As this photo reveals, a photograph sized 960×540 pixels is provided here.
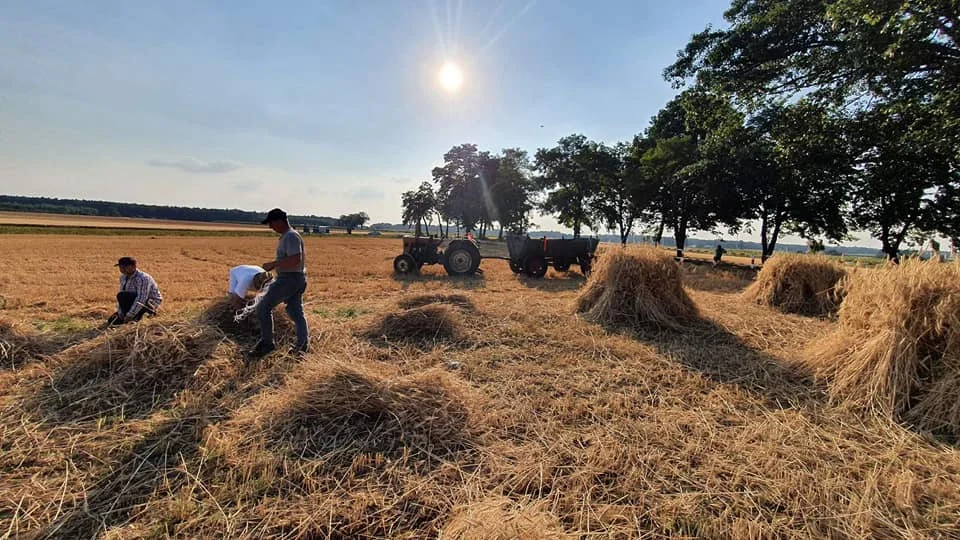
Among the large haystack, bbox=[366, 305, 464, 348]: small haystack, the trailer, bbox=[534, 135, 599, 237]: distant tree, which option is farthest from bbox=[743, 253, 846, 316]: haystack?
bbox=[534, 135, 599, 237]: distant tree

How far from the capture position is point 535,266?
477 inches

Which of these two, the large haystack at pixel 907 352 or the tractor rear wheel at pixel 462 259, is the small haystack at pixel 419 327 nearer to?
the large haystack at pixel 907 352

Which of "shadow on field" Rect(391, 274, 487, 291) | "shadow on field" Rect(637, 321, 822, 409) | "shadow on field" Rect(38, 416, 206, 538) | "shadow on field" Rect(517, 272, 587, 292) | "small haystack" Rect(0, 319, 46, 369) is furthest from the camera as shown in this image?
"shadow on field" Rect(517, 272, 587, 292)

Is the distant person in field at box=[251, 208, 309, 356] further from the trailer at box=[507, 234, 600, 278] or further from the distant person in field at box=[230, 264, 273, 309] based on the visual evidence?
the trailer at box=[507, 234, 600, 278]

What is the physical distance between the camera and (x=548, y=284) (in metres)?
11.0

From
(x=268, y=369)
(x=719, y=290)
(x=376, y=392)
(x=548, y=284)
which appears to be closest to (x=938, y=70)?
(x=719, y=290)

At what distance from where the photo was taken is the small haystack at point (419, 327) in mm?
4914

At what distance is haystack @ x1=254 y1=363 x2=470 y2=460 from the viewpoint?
256cm

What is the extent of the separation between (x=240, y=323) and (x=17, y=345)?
1.95 metres

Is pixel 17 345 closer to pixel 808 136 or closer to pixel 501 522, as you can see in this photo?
pixel 501 522

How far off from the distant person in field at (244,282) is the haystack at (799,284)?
842 cm

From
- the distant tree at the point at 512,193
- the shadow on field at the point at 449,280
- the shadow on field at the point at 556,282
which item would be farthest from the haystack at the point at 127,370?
the distant tree at the point at 512,193

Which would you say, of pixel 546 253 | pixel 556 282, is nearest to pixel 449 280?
pixel 556 282

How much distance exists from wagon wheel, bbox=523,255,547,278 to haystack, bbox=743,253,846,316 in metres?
5.56
